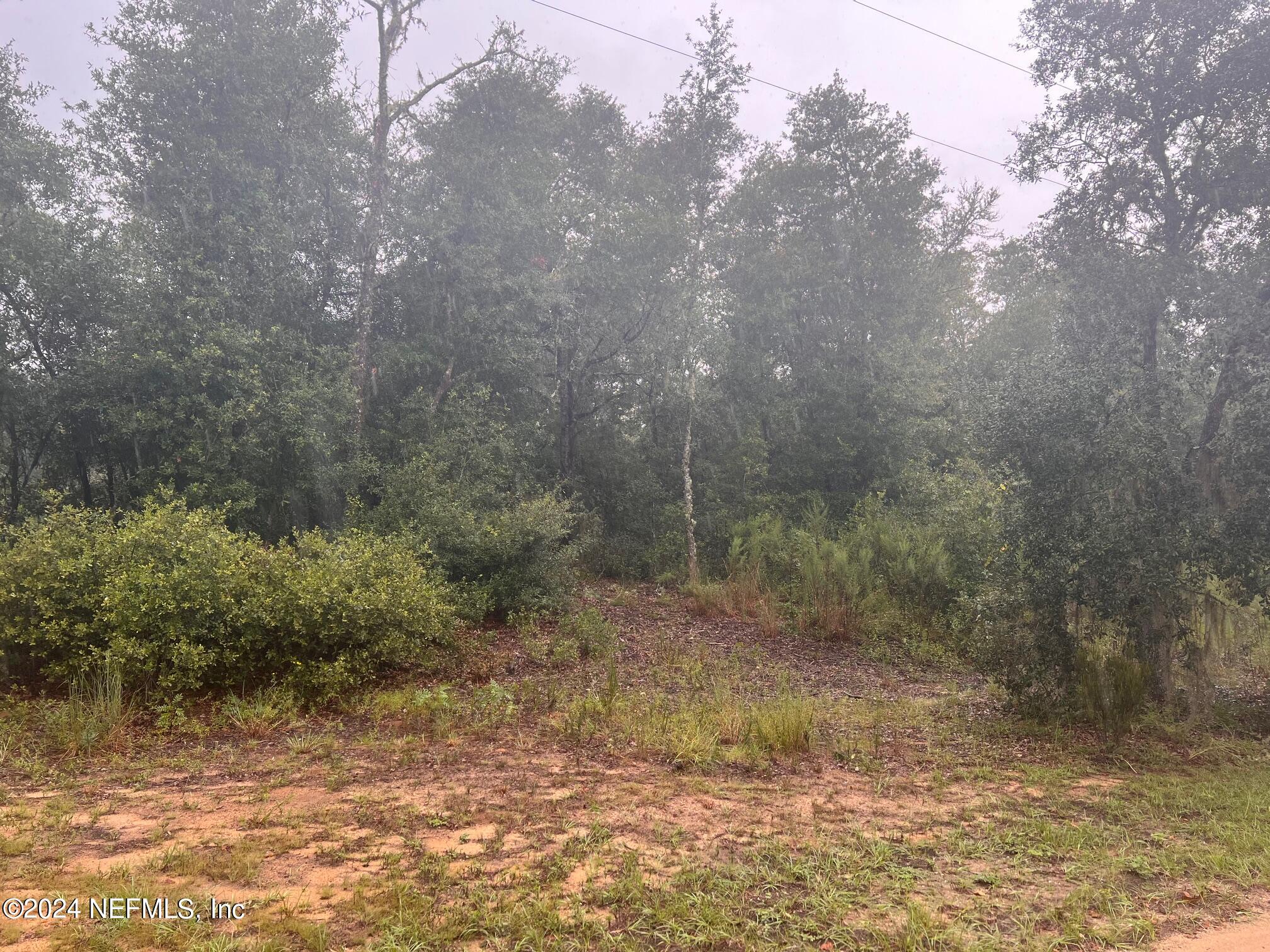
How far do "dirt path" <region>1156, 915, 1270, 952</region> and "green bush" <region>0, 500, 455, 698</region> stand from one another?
20.2ft

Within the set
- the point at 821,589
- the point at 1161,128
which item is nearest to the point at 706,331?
the point at 821,589

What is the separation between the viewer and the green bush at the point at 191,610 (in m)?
6.36

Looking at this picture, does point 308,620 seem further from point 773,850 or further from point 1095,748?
point 1095,748

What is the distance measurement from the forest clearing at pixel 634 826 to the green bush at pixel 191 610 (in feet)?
1.66

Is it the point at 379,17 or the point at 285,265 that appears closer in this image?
the point at 285,265

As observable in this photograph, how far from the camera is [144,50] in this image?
42.8 feet

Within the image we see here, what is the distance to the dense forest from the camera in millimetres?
6926

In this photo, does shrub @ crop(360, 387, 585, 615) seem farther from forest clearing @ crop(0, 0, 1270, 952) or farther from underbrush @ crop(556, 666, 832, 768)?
underbrush @ crop(556, 666, 832, 768)

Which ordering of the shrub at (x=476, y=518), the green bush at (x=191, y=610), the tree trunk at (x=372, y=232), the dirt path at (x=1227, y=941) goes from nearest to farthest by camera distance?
the dirt path at (x=1227, y=941) < the green bush at (x=191, y=610) < the shrub at (x=476, y=518) < the tree trunk at (x=372, y=232)

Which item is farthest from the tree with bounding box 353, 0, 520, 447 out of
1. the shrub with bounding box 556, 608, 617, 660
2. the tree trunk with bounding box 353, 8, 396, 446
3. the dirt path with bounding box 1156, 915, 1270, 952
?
the dirt path with bounding box 1156, 915, 1270, 952

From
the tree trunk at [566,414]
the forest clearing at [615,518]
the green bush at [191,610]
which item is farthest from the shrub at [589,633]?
the tree trunk at [566,414]

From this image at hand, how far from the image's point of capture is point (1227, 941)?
3.31 meters

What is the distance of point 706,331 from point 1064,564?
1139 centimetres

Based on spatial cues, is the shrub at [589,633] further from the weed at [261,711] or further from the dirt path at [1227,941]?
the dirt path at [1227,941]
